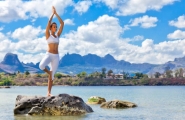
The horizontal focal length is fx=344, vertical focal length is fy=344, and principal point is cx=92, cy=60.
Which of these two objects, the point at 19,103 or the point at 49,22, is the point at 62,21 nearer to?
A: the point at 49,22

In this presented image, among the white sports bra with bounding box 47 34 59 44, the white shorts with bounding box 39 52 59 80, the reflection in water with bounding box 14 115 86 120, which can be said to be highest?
the white sports bra with bounding box 47 34 59 44

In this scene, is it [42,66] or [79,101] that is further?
[79,101]

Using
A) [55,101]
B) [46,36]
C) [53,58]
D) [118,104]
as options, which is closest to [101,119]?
[55,101]

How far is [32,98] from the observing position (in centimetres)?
1916

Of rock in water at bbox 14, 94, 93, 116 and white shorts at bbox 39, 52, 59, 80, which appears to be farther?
rock in water at bbox 14, 94, 93, 116

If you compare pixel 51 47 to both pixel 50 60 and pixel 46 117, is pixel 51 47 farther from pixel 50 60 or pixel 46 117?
pixel 46 117

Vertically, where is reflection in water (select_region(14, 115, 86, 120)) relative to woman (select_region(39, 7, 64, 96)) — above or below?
below

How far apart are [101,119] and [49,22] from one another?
5.74 m

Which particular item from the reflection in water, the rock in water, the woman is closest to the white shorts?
the woman

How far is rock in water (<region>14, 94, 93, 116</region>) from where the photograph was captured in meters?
18.8

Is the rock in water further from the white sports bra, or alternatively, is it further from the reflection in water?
the white sports bra

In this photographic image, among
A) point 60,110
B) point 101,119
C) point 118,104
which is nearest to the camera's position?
point 101,119

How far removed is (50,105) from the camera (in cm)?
1883

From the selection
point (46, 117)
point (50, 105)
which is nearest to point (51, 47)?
point (50, 105)
